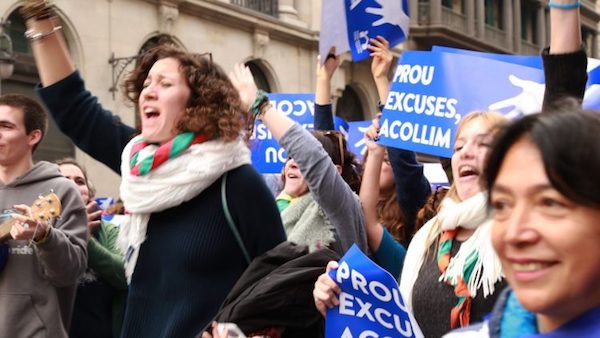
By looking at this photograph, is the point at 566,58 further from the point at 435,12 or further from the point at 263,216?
the point at 435,12

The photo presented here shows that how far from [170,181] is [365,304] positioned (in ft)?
2.33

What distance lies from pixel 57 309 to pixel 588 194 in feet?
9.40

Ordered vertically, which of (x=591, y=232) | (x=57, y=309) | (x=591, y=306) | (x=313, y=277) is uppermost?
(x=591, y=232)

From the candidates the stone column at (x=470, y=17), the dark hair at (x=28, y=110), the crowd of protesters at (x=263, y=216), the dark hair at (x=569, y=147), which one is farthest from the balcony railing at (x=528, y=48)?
the dark hair at (x=569, y=147)

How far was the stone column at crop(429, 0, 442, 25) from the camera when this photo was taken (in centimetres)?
2559

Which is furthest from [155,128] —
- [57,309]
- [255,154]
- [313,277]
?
[255,154]

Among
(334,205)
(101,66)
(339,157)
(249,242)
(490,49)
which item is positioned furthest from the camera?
(490,49)

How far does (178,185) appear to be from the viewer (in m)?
2.68

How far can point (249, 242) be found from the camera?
2.65 meters

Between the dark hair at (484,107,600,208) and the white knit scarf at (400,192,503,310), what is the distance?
3.17 ft

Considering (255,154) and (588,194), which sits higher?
(588,194)

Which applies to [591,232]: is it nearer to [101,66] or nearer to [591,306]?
[591,306]

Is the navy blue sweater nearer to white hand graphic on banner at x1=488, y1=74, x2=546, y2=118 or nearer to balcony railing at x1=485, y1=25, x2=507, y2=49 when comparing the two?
white hand graphic on banner at x1=488, y1=74, x2=546, y2=118

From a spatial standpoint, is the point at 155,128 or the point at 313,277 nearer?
the point at 313,277
